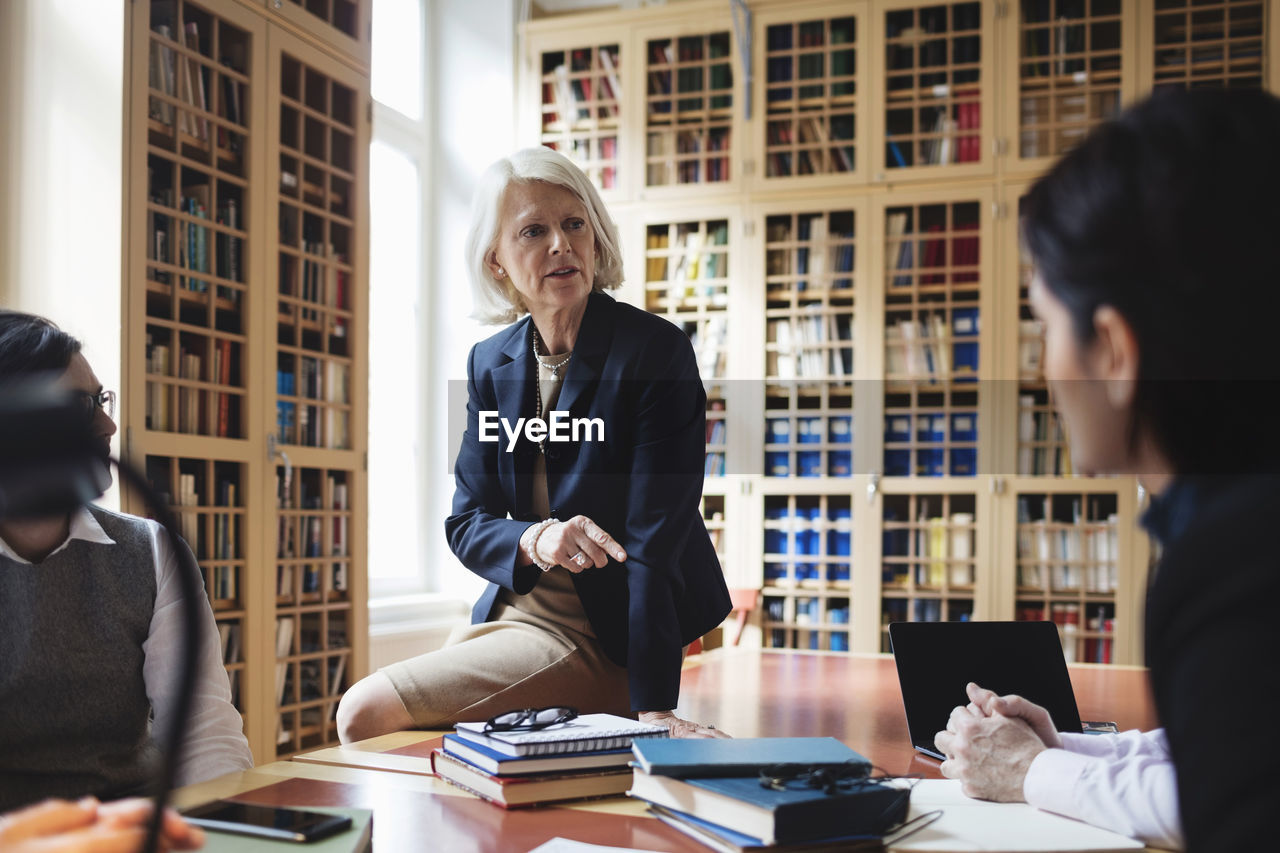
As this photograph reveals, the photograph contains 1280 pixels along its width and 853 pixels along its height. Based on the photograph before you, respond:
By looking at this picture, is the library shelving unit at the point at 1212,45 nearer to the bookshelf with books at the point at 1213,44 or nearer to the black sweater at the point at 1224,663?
the bookshelf with books at the point at 1213,44

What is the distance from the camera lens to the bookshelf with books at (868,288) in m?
4.38

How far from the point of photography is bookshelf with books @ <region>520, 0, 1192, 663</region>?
4383mm

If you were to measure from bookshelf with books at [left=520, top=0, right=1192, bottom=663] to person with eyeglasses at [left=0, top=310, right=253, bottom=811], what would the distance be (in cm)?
344

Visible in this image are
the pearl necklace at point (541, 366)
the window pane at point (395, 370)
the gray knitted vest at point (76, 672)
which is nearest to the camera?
the gray knitted vest at point (76, 672)

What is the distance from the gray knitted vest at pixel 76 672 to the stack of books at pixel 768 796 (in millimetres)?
686

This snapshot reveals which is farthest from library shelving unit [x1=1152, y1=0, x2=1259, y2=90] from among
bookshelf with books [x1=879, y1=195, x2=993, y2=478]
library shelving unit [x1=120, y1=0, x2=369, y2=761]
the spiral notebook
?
the spiral notebook

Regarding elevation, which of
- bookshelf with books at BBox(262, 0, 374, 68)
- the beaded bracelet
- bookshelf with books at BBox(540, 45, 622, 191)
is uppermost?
bookshelf with books at BBox(540, 45, 622, 191)

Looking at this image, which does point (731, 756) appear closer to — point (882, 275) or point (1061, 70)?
point (882, 275)

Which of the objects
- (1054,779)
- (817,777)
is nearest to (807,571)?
(1054,779)

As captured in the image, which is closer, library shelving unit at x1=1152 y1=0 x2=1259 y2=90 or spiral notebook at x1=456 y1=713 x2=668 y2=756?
spiral notebook at x1=456 y1=713 x2=668 y2=756

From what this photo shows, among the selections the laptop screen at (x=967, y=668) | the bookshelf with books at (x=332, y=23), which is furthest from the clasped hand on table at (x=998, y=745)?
the bookshelf with books at (x=332, y=23)

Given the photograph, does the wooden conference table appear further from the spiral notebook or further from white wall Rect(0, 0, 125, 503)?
white wall Rect(0, 0, 125, 503)

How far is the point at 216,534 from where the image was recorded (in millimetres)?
2840

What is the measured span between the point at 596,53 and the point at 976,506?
259 centimetres
